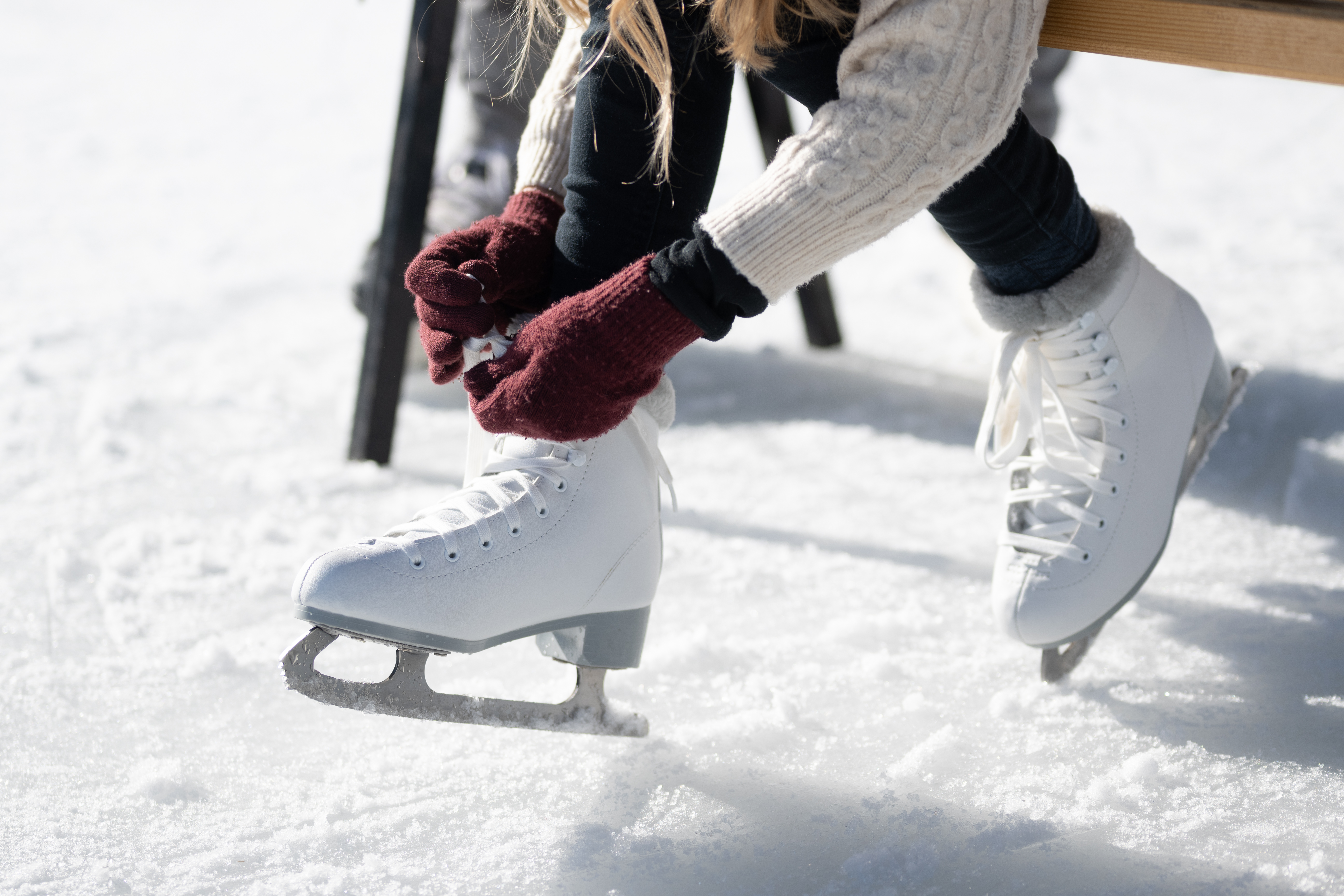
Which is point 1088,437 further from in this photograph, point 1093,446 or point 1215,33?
point 1215,33

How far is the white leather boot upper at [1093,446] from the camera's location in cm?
70

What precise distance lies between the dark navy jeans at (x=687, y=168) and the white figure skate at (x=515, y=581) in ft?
0.33

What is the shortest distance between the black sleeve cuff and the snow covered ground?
292mm

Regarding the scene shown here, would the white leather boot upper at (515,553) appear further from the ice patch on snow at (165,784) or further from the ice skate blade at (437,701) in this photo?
the ice patch on snow at (165,784)

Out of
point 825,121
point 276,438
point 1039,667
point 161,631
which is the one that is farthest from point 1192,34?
point 276,438

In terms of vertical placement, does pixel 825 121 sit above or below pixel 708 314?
above

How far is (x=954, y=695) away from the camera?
0.73 m

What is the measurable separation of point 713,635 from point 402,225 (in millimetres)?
571

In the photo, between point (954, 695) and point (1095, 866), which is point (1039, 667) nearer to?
point (954, 695)

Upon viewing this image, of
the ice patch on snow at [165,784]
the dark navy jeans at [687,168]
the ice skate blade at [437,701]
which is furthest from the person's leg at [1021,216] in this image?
the ice patch on snow at [165,784]

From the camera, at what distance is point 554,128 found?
72 cm

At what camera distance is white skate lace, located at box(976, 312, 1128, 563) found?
0.71m

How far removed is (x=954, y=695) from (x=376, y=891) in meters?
0.40

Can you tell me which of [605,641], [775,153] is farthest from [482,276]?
[775,153]
